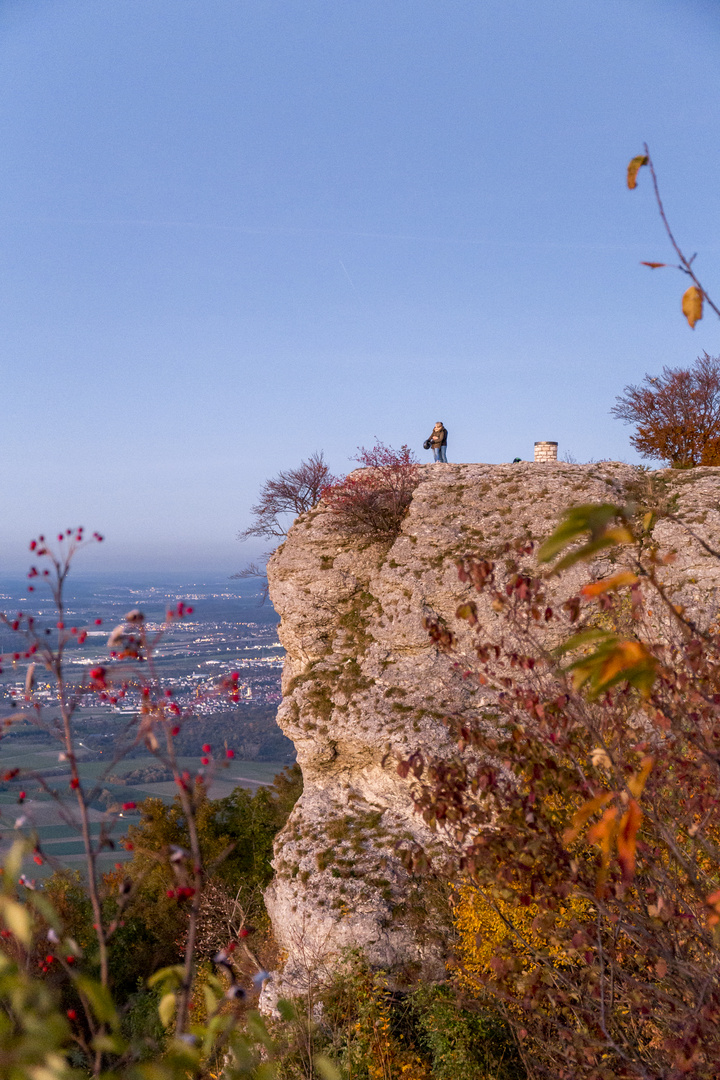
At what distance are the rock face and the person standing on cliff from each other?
9.52 feet

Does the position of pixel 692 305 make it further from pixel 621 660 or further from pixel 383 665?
pixel 383 665

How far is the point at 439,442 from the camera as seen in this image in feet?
83.6

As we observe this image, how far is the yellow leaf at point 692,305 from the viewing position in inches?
92.6

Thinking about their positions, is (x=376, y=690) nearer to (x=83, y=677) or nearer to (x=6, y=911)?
(x=83, y=677)

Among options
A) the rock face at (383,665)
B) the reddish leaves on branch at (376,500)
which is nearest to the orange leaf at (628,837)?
the rock face at (383,665)

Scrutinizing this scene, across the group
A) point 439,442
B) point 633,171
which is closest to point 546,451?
point 439,442

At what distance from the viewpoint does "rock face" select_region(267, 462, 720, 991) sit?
15.2 m

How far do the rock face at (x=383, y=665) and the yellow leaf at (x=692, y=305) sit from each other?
12.1 metres

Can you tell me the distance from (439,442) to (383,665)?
393 inches

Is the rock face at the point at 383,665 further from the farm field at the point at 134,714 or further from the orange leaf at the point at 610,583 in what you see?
the orange leaf at the point at 610,583

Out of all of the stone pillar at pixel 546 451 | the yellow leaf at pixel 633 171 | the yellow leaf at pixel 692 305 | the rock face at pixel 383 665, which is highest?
the stone pillar at pixel 546 451

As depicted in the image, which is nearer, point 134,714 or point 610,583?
point 610,583

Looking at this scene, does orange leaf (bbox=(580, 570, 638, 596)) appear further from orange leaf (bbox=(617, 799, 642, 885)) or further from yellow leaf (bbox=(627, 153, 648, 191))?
yellow leaf (bbox=(627, 153, 648, 191))

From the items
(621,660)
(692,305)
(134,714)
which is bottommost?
(134,714)
